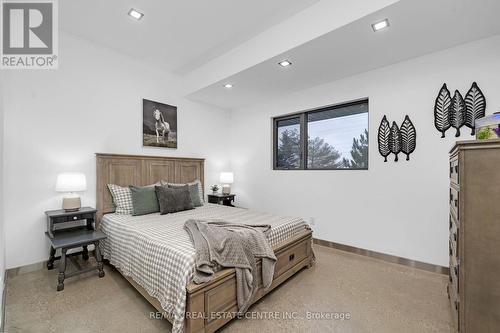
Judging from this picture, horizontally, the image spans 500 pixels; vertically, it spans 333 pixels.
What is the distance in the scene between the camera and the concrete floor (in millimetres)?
1755

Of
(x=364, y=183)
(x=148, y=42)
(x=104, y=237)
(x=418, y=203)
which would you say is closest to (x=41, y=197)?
(x=104, y=237)

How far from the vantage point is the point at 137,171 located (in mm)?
3477

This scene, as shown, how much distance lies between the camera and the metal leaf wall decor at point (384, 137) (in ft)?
9.69

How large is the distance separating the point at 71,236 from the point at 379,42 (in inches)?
154

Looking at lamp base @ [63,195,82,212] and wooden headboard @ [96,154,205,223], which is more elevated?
wooden headboard @ [96,154,205,223]

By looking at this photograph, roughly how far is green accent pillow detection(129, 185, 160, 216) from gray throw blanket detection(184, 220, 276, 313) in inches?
42.9

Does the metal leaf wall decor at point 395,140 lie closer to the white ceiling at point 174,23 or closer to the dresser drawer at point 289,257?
the dresser drawer at point 289,257

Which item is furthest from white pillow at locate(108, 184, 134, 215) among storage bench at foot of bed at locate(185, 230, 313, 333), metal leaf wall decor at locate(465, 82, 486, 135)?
metal leaf wall decor at locate(465, 82, 486, 135)

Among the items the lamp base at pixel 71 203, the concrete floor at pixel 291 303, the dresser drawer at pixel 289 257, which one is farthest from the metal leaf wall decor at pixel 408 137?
the lamp base at pixel 71 203

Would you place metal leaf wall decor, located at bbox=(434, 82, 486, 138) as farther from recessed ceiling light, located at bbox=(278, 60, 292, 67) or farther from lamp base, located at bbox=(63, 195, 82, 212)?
lamp base, located at bbox=(63, 195, 82, 212)

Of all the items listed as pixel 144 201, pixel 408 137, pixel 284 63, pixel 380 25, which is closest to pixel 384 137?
pixel 408 137

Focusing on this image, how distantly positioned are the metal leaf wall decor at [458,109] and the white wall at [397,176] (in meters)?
0.05

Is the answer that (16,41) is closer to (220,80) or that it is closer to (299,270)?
(220,80)

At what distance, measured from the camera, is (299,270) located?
8.71 feet
